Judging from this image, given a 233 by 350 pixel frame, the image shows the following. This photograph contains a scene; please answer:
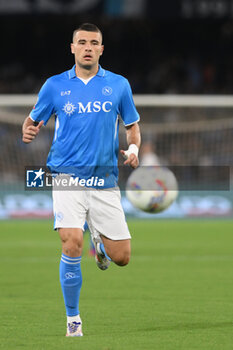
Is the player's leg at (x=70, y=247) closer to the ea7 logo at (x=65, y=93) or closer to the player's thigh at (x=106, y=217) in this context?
the player's thigh at (x=106, y=217)

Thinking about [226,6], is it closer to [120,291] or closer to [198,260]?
[198,260]

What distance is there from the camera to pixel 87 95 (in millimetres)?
6695

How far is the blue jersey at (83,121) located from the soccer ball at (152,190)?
4552 millimetres

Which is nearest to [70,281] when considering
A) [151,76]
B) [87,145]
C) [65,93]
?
[87,145]

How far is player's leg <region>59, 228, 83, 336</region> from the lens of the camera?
20.9 ft

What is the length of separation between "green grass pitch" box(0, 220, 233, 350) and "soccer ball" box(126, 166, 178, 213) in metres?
0.85

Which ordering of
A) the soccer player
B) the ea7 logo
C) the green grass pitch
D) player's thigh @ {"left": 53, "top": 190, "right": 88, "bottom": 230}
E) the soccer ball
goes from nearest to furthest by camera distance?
the green grass pitch < player's thigh @ {"left": 53, "top": 190, "right": 88, "bottom": 230} < the soccer player < the ea7 logo < the soccer ball

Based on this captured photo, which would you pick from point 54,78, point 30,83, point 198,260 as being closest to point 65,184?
point 54,78

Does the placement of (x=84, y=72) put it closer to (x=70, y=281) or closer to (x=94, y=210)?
(x=94, y=210)

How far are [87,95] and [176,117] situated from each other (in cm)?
1370

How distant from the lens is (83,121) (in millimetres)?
6605

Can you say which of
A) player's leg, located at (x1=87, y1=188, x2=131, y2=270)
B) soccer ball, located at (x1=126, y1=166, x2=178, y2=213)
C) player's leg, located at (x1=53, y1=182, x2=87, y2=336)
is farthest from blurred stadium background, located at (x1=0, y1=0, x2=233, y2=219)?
player's leg, located at (x1=53, y1=182, x2=87, y2=336)

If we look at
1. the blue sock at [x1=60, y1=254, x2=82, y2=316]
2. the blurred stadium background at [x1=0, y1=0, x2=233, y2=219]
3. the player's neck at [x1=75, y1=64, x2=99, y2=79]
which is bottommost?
the blurred stadium background at [x1=0, y1=0, x2=233, y2=219]

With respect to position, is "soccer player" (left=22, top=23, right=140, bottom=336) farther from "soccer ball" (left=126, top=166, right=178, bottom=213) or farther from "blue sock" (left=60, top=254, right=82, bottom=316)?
"soccer ball" (left=126, top=166, right=178, bottom=213)
